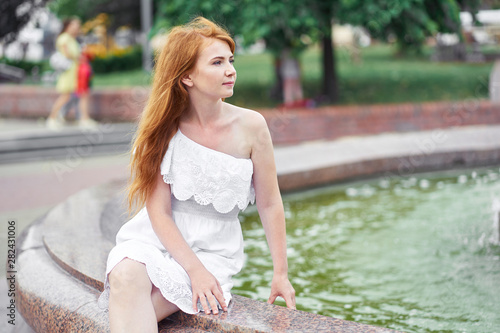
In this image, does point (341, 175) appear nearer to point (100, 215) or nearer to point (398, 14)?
point (100, 215)

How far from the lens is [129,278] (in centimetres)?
254

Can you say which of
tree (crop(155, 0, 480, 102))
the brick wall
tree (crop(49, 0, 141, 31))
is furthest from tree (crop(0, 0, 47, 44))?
the brick wall

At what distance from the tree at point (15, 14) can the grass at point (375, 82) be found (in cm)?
239

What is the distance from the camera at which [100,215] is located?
4562 millimetres

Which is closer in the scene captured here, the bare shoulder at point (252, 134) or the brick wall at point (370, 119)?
the bare shoulder at point (252, 134)

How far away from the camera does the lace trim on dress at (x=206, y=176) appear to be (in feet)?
9.22

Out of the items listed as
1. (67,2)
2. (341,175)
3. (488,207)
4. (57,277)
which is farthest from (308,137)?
(67,2)

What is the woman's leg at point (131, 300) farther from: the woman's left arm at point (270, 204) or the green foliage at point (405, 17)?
the green foliage at point (405, 17)

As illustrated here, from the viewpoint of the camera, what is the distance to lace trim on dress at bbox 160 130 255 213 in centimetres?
281

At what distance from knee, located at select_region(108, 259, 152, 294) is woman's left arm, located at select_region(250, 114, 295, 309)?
555 mm

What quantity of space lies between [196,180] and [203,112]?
288 millimetres

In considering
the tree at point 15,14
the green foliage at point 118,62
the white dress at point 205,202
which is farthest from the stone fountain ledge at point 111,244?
the green foliage at point 118,62

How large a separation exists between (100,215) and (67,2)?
58.6 feet

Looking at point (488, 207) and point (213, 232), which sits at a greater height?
point (213, 232)
